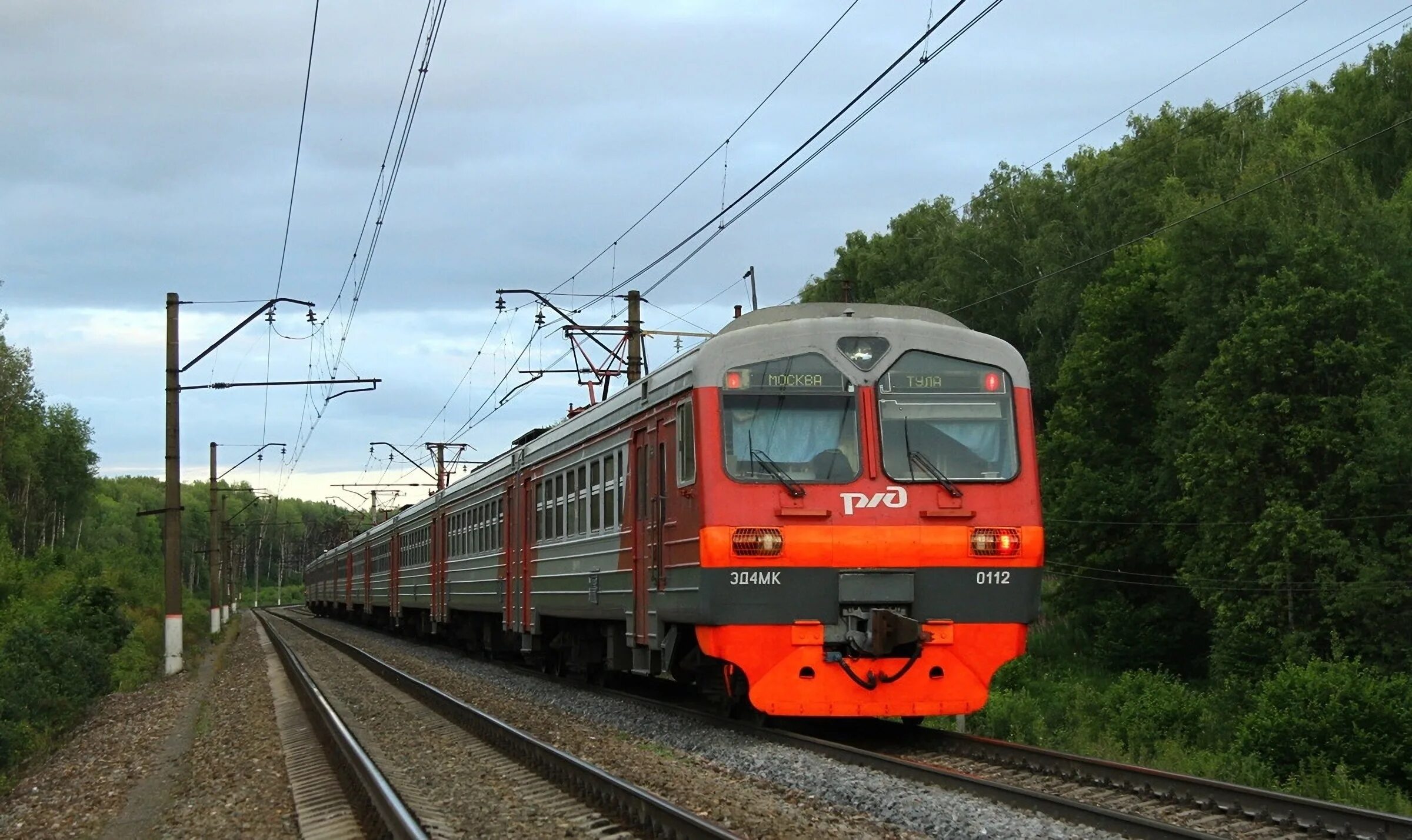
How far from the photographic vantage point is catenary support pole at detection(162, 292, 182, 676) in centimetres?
2644

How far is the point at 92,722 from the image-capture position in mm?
20609

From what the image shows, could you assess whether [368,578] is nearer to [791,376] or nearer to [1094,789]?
[791,376]

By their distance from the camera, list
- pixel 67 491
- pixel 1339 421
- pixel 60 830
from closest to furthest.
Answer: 1. pixel 60 830
2. pixel 1339 421
3. pixel 67 491

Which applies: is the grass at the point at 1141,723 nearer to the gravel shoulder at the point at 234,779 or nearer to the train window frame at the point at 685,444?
the train window frame at the point at 685,444

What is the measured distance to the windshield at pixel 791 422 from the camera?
11.7 metres

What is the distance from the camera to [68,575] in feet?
157

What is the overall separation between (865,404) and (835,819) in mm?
4255

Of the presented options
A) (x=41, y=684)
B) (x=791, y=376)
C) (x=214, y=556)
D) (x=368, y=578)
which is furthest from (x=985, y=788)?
(x=214, y=556)

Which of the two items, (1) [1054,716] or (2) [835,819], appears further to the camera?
(1) [1054,716]

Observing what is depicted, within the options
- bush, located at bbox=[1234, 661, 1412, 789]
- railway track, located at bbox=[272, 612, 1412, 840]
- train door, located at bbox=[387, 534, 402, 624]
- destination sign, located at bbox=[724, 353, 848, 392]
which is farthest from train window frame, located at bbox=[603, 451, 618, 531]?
train door, located at bbox=[387, 534, 402, 624]

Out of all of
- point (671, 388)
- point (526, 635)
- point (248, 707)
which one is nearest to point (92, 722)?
point (248, 707)

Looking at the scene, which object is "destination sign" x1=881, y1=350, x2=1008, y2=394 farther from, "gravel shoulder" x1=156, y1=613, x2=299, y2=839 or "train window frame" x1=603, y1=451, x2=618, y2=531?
"gravel shoulder" x1=156, y1=613, x2=299, y2=839

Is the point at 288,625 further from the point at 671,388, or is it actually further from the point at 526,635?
the point at 671,388

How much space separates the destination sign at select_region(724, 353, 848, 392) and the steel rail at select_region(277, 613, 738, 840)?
3.14 meters
